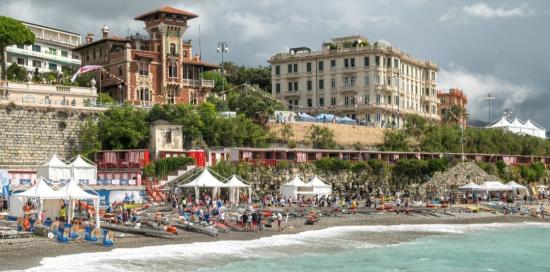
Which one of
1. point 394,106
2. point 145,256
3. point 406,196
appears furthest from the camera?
point 394,106

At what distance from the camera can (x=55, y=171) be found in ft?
139

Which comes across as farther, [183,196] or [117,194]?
[183,196]

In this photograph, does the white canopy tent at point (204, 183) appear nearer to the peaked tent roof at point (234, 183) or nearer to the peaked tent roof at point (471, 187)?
the peaked tent roof at point (234, 183)

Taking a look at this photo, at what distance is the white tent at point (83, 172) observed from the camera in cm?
4419

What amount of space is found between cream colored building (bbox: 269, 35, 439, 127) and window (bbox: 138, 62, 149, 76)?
68.5 ft

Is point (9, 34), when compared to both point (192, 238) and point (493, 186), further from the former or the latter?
point (493, 186)

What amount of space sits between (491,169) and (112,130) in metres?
35.8

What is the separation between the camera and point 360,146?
226ft

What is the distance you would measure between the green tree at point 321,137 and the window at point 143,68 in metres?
15.4

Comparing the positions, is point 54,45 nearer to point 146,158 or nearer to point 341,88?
point 341,88

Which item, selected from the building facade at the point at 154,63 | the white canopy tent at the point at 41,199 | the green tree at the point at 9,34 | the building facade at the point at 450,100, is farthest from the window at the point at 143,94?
the building facade at the point at 450,100

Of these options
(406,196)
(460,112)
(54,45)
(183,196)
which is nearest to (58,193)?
(183,196)

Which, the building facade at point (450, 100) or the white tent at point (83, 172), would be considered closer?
the white tent at point (83, 172)

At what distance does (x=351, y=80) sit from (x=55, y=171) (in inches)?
1897
